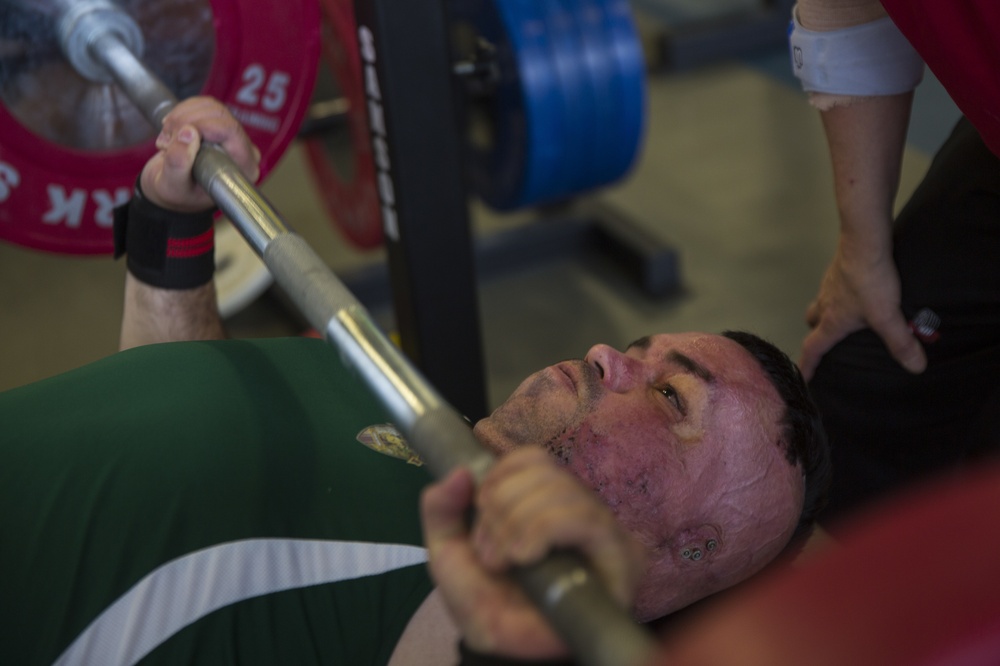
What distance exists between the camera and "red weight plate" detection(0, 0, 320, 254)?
169 centimetres

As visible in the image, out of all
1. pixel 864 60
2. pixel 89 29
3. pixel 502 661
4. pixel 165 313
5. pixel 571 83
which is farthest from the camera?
pixel 571 83

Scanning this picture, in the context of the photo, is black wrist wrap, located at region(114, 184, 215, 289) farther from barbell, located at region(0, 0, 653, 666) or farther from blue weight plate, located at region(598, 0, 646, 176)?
blue weight plate, located at region(598, 0, 646, 176)

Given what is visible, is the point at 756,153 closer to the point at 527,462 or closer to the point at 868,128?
the point at 868,128

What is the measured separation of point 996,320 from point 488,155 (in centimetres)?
159

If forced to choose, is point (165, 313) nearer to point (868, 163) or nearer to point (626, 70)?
point (868, 163)

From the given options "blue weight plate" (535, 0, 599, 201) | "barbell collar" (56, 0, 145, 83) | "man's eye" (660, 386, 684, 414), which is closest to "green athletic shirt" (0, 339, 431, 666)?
→ "man's eye" (660, 386, 684, 414)

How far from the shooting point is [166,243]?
1475 mm

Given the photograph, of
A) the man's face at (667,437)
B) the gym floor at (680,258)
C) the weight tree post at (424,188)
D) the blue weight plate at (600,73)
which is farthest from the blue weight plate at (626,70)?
the man's face at (667,437)

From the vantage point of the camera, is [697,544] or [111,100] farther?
[111,100]

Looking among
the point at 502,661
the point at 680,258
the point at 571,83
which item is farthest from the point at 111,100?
the point at 680,258

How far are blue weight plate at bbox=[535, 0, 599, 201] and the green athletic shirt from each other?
145cm

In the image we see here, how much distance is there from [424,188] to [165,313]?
1.65 feet

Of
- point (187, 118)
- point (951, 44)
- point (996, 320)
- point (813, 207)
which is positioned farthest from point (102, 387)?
point (813, 207)

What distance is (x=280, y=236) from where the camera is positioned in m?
1.15
